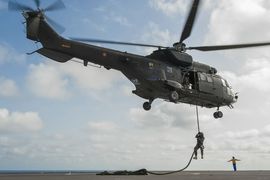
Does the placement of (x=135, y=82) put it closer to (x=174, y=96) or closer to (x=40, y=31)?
(x=174, y=96)

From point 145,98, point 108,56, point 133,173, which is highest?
point 108,56

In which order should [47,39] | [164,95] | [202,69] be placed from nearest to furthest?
[47,39] < [164,95] < [202,69]

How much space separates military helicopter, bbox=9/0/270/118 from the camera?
26969 mm

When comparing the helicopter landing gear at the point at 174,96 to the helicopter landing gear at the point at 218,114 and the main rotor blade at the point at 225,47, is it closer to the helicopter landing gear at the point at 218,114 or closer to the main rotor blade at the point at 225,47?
the main rotor blade at the point at 225,47

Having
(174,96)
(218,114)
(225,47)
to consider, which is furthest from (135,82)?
(218,114)

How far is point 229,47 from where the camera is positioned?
29.6 meters

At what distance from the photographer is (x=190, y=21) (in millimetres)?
27938

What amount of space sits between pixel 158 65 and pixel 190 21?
518 centimetres

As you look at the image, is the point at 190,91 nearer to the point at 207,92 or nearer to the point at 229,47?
the point at 207,92

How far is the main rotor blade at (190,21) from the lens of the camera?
25.9 metres

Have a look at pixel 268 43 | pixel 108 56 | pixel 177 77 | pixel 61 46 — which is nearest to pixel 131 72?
pixel 108 56

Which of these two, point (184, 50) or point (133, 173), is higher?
point (184, 50)

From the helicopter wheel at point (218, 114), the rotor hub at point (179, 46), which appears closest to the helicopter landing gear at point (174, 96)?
the rotor hub at point (179, 46)

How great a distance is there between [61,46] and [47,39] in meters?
1.23
